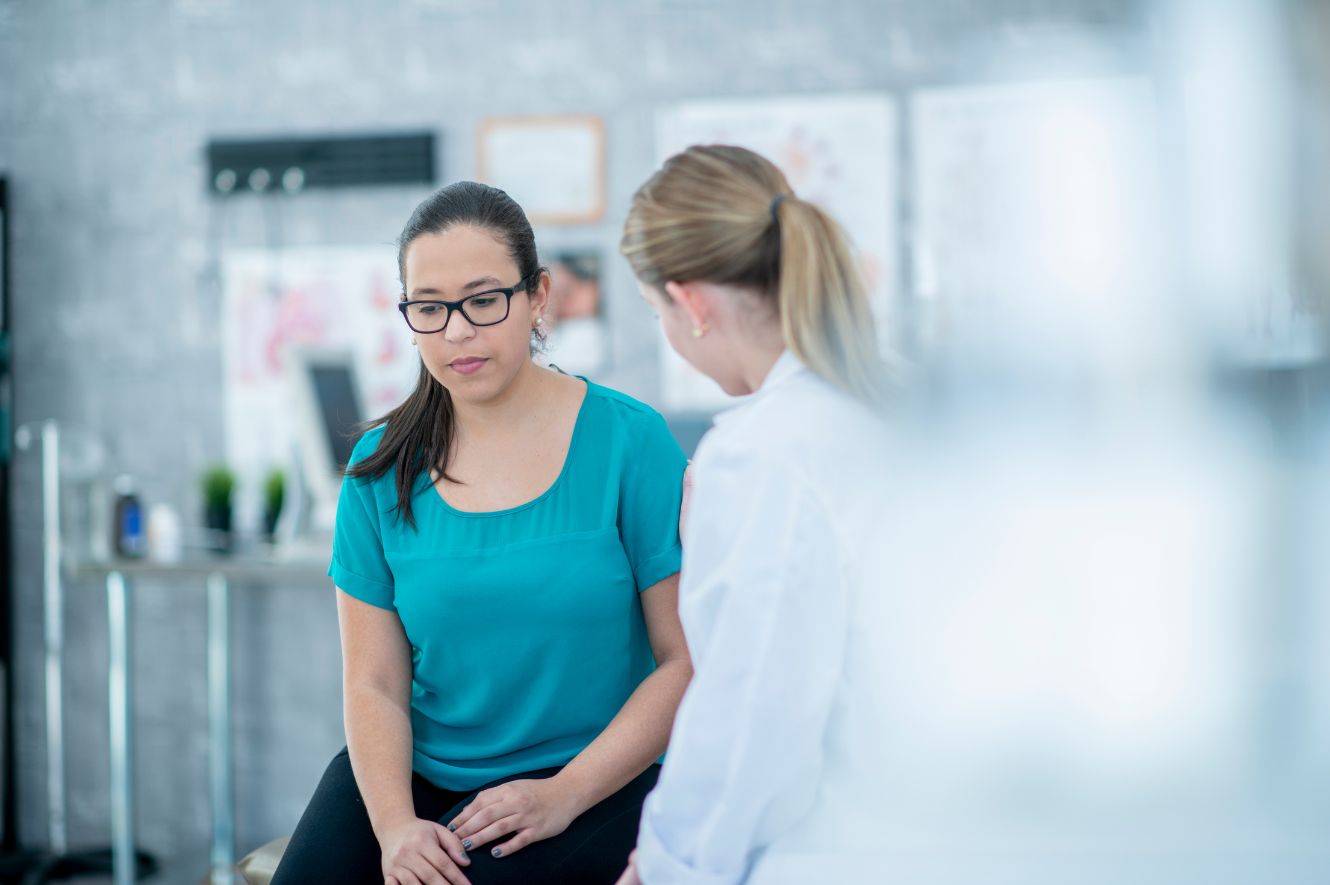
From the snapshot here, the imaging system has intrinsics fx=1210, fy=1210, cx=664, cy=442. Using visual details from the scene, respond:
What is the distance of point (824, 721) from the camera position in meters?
0.92

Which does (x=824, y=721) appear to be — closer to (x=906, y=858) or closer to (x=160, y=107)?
(x=906, y=858)

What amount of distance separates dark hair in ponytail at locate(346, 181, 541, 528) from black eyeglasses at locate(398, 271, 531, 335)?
4 centimetres

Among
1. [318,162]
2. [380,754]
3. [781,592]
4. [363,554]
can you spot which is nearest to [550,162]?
[318,162]

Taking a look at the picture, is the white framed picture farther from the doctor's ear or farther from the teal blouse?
the doctor's ear

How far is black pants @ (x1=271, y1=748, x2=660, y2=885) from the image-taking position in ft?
3.87

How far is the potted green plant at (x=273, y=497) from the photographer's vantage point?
115 inches

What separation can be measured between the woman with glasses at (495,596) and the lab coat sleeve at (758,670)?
32 centimetres

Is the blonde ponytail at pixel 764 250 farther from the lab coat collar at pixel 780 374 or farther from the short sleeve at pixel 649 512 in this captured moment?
the short sleeve at pixel 649 512

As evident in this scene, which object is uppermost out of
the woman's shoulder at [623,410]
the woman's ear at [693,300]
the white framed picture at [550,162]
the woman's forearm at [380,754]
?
the white framed picture at [550,162]

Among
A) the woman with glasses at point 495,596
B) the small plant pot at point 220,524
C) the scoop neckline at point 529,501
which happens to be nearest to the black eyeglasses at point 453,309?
the woman with glasses at point 495,596

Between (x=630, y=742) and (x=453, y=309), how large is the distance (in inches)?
19.0

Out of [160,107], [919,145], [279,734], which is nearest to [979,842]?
[919,145]

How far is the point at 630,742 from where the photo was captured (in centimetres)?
125

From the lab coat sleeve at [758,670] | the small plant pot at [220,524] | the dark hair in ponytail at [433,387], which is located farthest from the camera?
A: the small plant pot at [220,524]
